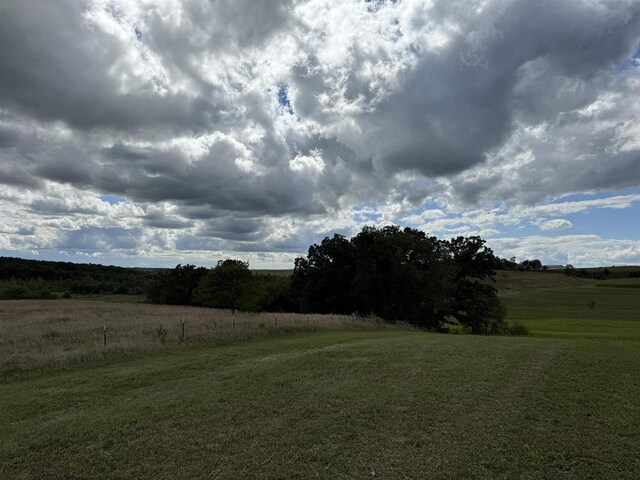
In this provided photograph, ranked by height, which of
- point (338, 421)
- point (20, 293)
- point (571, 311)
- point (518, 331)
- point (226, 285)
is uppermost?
point (226, 285)

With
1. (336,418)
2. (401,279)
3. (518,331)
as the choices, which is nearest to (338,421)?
(336,418)

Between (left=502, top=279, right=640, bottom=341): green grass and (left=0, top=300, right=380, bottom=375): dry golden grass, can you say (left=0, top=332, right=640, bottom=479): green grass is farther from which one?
(left=502, top=279, right=640, bottom=341): green grass

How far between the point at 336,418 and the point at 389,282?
34.5 m

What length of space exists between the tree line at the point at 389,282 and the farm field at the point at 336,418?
25.4 m

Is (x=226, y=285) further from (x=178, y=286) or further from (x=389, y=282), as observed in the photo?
(x=389, y=282)

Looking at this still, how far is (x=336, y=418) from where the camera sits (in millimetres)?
8258

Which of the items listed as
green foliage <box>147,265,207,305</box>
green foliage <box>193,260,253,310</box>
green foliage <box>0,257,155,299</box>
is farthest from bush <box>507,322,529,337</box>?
green foliage <box>0,257,155,299</box>

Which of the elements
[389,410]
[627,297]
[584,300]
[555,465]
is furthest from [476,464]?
[627,297]

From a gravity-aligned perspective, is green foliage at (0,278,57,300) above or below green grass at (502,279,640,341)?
above

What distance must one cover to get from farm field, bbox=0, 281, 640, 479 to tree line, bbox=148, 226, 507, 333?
83.4 ft

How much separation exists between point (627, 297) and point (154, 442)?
107 m

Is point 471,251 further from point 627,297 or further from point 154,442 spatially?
point 627,297

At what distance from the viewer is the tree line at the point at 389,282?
132 ft

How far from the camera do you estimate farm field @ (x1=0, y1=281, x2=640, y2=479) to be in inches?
250
